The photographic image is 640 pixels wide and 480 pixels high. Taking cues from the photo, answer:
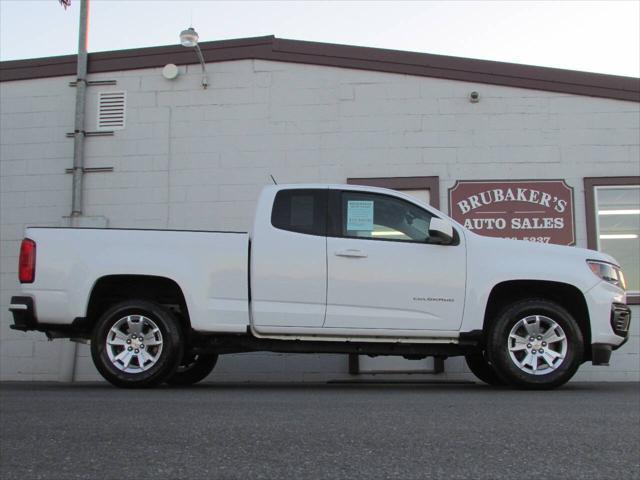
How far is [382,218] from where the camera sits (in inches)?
268

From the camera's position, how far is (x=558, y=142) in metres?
10.6

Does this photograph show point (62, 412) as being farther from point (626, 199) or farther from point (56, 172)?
point (626, 199)

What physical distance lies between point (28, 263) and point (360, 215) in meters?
→ 3.15

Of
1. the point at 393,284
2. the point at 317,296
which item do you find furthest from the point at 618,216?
the point at 317,296

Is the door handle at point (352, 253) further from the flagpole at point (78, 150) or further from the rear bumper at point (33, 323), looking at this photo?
the flagpole at point (78, 150)

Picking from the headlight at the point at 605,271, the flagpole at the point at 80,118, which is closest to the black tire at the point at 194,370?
the headlight at the point at 605,271

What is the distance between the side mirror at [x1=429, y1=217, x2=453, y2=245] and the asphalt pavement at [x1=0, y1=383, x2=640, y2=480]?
5.61 ft

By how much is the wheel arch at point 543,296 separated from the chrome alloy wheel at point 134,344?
3049 mm

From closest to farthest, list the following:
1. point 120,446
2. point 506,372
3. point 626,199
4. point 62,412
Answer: point 120,446, point 62,412, point 506,372, point 626,199

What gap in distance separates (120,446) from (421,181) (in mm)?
7753

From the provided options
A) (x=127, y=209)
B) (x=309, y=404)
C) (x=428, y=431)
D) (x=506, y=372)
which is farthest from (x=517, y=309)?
(x=127, y=209)

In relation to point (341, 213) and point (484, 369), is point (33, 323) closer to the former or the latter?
point (341, 213)

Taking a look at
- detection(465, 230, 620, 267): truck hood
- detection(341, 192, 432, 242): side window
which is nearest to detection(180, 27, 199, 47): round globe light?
detection(341, 192, 432, 242): side window

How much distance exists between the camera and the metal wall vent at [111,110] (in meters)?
11.1
